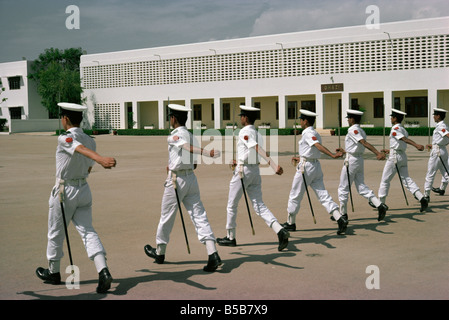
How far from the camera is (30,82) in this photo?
201 feet

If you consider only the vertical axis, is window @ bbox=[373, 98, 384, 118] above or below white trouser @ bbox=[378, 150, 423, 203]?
above

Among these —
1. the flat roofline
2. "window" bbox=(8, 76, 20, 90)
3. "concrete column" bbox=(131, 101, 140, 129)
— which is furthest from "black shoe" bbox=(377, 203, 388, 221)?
"window" bbox=(8, 76, 20, 90)

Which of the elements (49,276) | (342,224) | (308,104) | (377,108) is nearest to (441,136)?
(342,224)

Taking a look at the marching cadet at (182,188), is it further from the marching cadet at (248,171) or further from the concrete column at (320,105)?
the concrete column at (320,105)

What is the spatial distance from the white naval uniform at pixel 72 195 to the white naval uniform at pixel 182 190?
980 millimetres

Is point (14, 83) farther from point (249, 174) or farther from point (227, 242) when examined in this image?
point (249, 174)

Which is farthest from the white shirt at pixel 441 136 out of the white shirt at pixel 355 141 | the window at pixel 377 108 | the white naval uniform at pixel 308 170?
the window at pixel 377 108

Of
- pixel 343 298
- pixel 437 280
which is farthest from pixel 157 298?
pixel 437 280

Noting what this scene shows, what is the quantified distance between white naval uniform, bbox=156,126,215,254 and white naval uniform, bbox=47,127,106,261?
0.98m

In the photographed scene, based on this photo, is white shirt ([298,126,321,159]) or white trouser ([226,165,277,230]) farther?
white shirt ([298,126,321,159])

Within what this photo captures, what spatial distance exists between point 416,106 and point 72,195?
142 feet

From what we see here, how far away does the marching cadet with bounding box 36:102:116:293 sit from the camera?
4973 mm

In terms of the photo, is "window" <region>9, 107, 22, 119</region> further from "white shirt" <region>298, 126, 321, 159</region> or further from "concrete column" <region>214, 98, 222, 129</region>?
"white shirt" <region>298, 126, 321, 159</region>

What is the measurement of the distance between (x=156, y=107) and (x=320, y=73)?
20.6m
